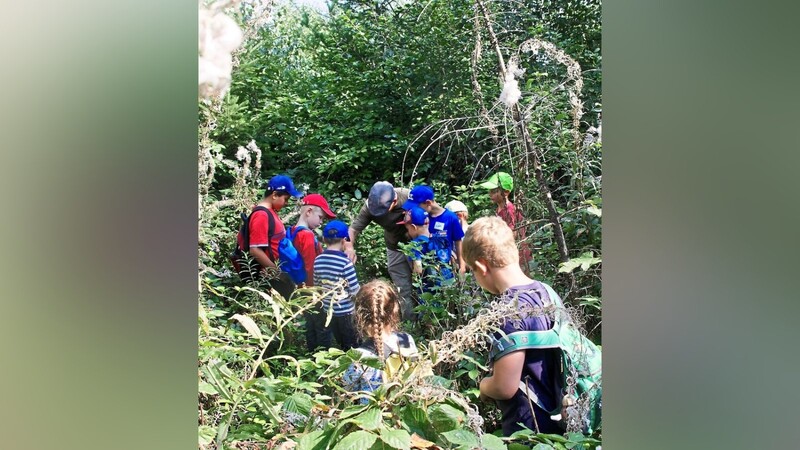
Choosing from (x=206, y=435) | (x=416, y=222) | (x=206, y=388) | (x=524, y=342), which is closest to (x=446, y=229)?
(x=416, y=222)

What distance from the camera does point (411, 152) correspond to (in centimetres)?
316

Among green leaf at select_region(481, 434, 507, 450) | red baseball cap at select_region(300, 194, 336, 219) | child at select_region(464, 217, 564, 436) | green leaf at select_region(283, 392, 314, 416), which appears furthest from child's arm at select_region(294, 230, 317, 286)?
green leaf at select_region(481, 434, 507, 450)

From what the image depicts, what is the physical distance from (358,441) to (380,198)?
3.15 feet

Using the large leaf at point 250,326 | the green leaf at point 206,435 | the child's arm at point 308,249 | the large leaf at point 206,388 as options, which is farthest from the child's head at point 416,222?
the green leaf at point 206,435

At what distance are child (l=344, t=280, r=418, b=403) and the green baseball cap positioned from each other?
1.80 feet

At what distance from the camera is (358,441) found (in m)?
2.74

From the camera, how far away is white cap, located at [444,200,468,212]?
3.06 meters

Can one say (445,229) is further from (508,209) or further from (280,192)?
(280,192)

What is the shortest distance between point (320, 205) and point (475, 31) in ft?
3.03

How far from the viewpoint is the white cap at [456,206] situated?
10.0ft

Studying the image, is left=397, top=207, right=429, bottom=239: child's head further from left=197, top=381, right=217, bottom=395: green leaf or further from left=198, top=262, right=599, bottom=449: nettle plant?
left=197, top=381, right=217, bottom=395: green leaf
